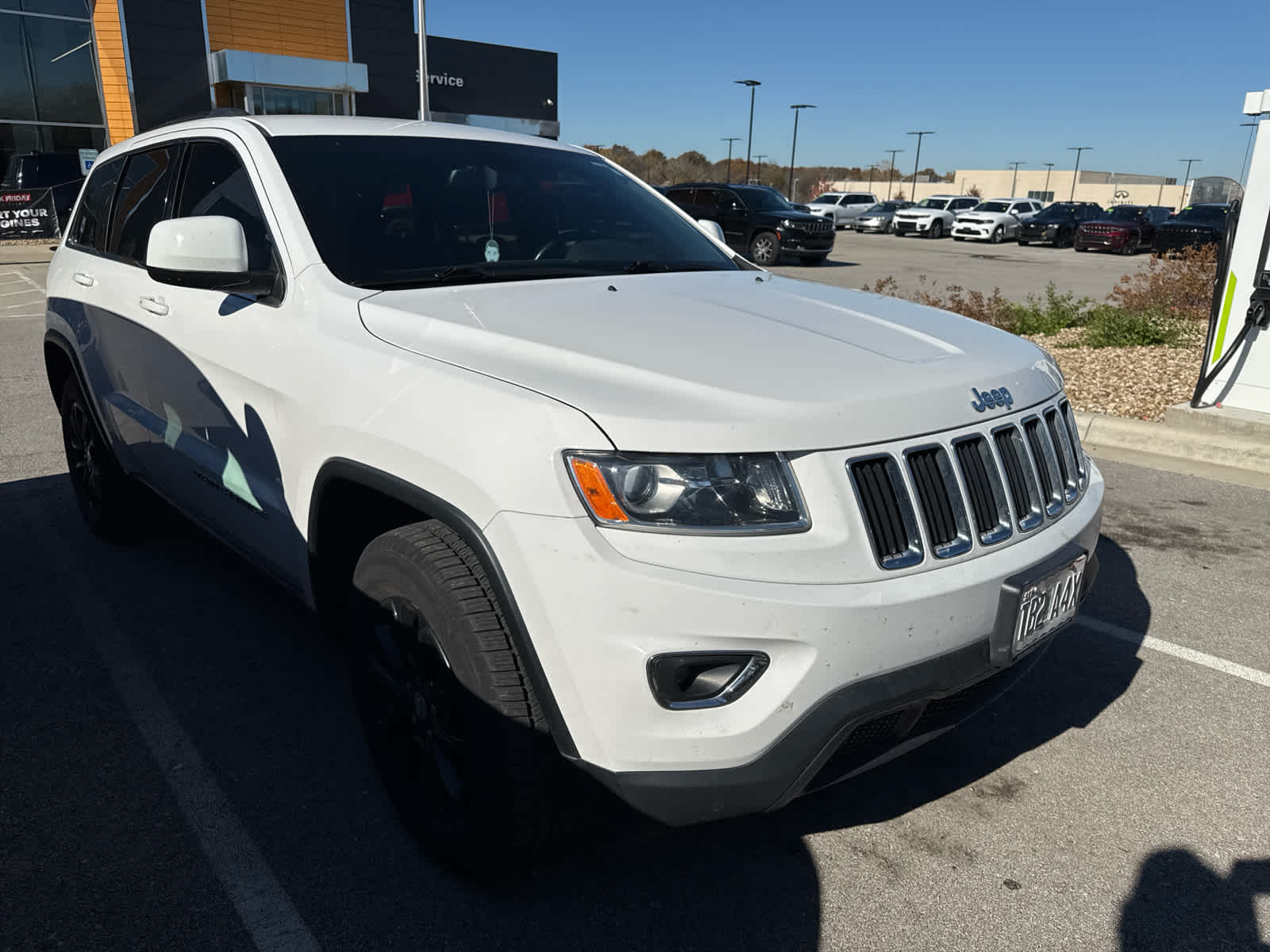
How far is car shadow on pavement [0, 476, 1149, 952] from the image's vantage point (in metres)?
2.30

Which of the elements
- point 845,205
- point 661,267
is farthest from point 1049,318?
point 845,205

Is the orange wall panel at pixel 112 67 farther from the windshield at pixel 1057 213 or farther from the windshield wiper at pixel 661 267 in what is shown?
the windshield at pixel 1057 213

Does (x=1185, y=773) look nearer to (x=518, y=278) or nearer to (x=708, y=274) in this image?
(x=708, y=274)

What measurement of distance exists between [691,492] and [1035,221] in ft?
124

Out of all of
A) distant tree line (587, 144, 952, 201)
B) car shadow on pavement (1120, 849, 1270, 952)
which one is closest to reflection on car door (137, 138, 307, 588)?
car shadow on pavement (1120, 849, 1270, 952)

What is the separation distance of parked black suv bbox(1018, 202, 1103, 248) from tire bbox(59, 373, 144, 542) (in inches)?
1416

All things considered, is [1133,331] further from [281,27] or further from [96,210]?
[281,27]

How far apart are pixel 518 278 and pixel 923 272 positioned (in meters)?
20.6

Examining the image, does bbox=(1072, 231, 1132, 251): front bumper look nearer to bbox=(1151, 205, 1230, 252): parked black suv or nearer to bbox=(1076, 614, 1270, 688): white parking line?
bbox=(1151, 205, 1230, 252): parked black suv

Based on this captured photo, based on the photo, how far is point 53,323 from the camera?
4680 mm

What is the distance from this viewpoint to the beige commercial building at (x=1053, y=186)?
9519 centimetres

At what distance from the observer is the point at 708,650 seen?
6.12ft

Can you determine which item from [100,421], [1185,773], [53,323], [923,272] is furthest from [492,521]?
[923,272]

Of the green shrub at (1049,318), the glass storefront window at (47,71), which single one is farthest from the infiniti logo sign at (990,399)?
the glass storefront window at (47,71)
